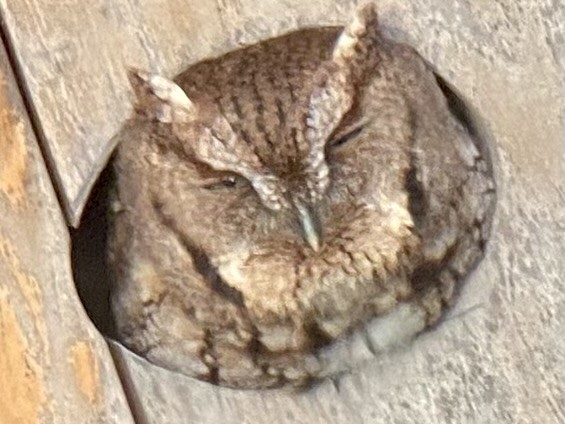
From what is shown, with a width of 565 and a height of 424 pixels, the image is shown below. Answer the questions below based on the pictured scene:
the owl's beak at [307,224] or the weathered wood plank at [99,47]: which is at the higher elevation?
the weathered wood plank at [99,47]

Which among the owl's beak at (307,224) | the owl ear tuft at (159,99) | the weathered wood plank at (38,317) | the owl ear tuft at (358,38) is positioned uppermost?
the owl ear tuft at (358,38)

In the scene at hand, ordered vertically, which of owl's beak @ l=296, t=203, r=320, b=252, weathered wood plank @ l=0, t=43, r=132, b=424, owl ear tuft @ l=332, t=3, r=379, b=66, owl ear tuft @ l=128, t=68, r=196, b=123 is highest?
owl ear tuft @ l=332, t=3, r=379, b=66

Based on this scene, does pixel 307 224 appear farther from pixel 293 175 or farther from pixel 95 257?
pixel 95 257

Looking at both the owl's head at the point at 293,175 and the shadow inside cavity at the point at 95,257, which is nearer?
the owl's head at the point at 293,175

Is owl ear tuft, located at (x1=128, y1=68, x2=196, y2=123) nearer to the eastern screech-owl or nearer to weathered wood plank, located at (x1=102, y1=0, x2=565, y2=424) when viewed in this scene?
the eastern screech-owl

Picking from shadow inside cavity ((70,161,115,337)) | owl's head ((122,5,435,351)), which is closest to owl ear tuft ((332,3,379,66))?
owl's head ((122,5,435,351))

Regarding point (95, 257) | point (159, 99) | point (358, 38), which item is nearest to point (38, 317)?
point (95, 257)

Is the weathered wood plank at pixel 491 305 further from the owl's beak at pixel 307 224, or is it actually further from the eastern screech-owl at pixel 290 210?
the owl's beak at pixel 307 224

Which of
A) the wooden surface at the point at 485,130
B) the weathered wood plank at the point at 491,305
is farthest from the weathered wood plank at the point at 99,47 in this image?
the weathered wood plank at the point at 491,305
